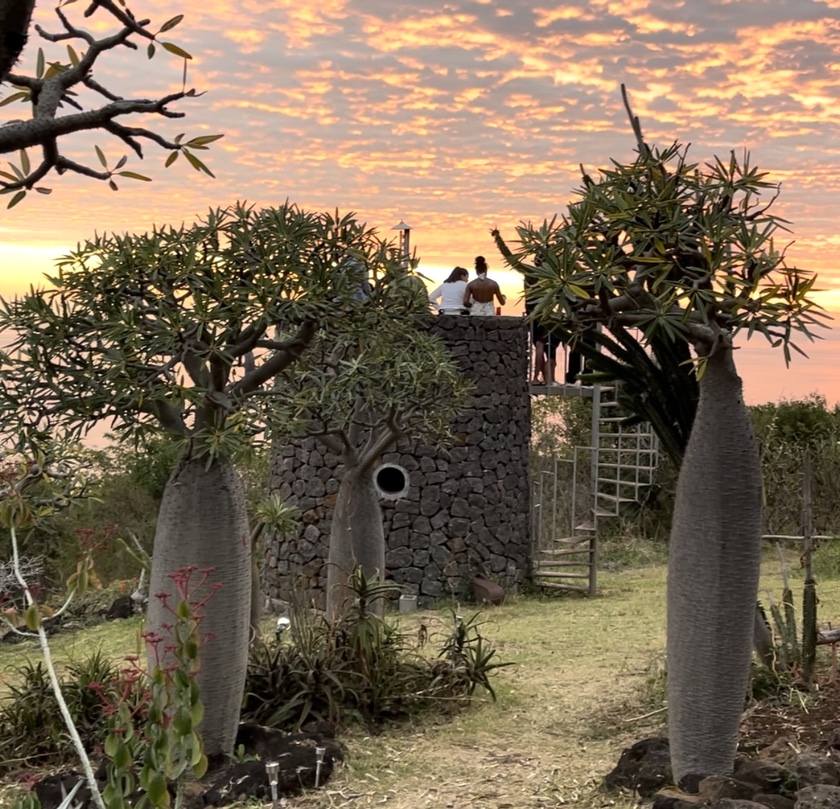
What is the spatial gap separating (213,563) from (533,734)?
2.05 metres

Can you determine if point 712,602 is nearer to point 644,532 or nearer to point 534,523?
point 534,523

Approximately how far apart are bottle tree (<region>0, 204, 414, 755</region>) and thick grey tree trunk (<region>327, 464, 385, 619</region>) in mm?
3234

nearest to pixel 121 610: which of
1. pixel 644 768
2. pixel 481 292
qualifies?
pixel 481 292

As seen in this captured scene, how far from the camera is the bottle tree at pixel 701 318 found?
370cm

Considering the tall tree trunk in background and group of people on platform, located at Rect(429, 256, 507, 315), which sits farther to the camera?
group of people on platform, located at Rect(429, 256, 507, 315)

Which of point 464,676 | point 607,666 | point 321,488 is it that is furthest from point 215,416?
point 321,488

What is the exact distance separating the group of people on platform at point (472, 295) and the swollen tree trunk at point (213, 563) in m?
6.51

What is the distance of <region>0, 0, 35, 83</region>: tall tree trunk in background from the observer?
184 centimetres

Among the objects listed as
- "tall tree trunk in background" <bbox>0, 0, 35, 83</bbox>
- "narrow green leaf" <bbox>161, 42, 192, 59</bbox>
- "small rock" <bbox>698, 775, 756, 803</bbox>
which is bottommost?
"small rock" <bbox>698, 775, 756, 803</bbox>

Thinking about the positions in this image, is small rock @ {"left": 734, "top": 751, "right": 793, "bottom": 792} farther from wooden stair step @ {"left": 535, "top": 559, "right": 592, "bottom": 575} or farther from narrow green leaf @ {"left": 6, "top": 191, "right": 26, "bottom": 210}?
wooden stair step @ {"left": 535, "top": 559, "right": 592, "bottom": 575}

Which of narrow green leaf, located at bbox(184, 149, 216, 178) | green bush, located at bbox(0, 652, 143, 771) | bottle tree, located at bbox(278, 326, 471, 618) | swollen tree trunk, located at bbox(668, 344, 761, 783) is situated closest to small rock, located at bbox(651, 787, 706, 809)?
swollen tree trunk, located at bbox(668, 344, 761, 783)

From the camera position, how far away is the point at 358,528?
8242 mm

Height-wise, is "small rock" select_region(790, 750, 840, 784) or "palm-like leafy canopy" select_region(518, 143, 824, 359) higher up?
"palm-like leafy canopy" select_region(518, 143, 824, 359)

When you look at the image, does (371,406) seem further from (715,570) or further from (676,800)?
(676,800)
